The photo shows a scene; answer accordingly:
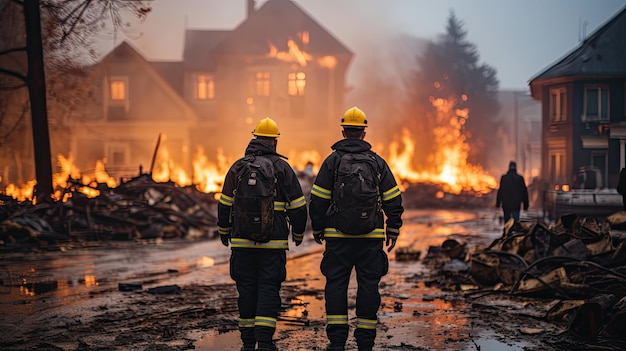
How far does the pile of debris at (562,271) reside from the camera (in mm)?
7328

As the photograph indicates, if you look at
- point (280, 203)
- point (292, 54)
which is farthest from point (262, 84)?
point (280, 203)

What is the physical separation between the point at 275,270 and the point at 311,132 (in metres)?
35.3

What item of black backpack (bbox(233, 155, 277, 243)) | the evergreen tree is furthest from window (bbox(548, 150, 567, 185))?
black backpack (bbox(233, 155, 277, 243))

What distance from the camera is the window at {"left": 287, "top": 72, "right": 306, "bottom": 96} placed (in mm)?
41406

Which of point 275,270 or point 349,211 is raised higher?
point 349,211

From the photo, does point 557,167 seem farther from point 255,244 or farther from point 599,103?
point 255,244

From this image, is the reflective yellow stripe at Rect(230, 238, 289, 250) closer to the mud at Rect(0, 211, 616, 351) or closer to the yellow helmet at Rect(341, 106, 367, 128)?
the mud at Rect(0, 211, 616, 351)

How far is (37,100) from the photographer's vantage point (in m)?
20.1

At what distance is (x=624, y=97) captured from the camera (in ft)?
118

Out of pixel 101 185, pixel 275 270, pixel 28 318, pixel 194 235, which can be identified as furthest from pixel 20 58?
pixel 275 270

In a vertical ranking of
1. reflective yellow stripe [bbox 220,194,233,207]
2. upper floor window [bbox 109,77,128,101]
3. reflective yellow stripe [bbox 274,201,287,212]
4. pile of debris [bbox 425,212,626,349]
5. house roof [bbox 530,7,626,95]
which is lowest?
pile of debris [bbox 425,212,626,349]

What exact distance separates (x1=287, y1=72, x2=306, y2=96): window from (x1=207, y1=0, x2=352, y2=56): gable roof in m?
1.42

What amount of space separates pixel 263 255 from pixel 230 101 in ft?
118

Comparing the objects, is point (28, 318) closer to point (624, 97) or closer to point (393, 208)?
point (393, 208)
